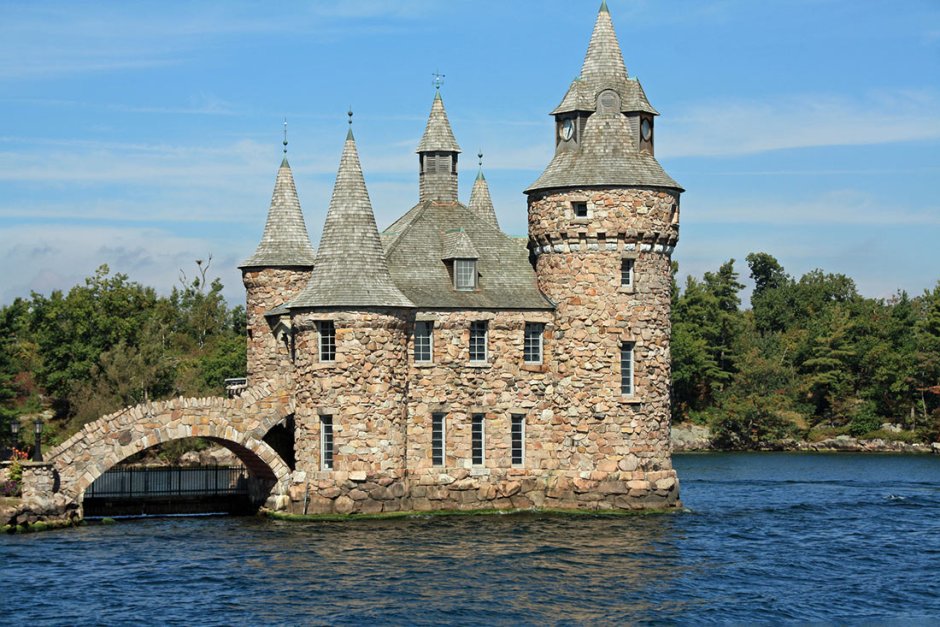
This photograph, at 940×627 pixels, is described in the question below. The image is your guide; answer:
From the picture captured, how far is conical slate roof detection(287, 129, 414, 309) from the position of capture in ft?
151

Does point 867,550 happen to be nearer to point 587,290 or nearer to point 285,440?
point 587,290

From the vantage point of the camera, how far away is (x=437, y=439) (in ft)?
158

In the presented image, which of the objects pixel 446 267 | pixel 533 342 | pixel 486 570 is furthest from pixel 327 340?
pixel 486 570

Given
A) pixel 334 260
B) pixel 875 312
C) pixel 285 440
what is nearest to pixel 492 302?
pixel 334 260

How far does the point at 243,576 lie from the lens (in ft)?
126

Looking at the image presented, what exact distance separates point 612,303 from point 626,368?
7.46 feet

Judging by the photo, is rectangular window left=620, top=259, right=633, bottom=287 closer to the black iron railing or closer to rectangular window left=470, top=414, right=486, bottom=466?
rectangular window left=470, top=414, right=486, bottom=466

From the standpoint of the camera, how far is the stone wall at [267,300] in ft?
175

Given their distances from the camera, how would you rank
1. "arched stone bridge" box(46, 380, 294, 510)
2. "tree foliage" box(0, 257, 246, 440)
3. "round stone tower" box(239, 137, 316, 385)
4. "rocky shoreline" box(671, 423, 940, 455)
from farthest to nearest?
1. "rocky shoreline" box(671, 423, 940, 455)
2. "tree foliage" box(0, 257, 246, 440)
3. "round stone tower" box(239, 137, 316, 385)
4. "arched stone bridge" box(46, 380, 294, 510)

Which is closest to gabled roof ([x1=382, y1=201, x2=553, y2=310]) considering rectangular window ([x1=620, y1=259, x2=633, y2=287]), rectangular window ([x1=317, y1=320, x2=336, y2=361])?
rectangular window ([x1=620, y1=259, x2=633, y2=287])

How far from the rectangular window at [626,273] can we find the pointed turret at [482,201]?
11.3m

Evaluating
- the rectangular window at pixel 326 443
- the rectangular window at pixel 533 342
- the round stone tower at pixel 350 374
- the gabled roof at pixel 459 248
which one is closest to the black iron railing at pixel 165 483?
the rectangular window at pixel 326 443

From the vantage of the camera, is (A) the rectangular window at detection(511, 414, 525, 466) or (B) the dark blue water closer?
(B) the dark blue water

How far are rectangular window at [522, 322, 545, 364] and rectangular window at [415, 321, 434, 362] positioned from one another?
3.28 m
